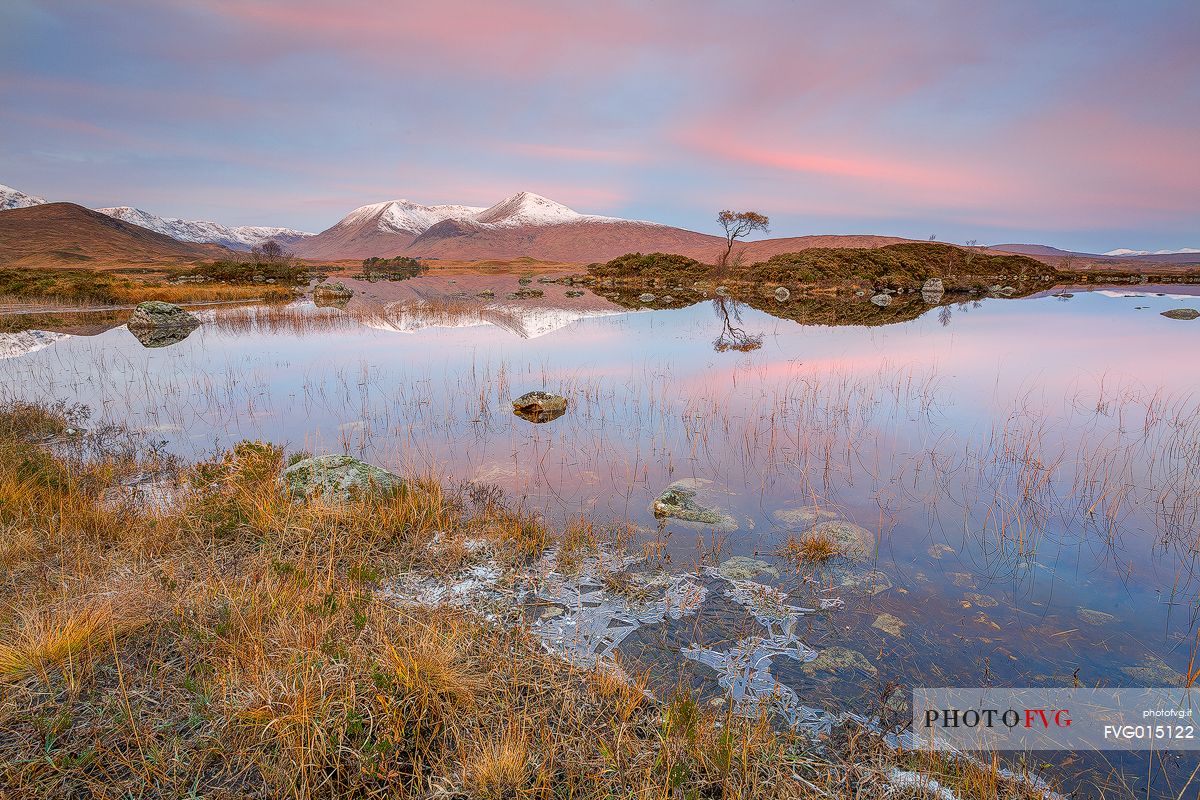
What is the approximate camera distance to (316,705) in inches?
109

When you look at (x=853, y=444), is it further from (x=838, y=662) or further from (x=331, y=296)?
(x=331, y=296)

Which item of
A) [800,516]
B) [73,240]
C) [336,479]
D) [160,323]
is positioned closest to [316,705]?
[336,479]

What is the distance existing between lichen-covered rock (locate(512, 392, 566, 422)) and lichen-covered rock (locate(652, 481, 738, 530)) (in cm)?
400

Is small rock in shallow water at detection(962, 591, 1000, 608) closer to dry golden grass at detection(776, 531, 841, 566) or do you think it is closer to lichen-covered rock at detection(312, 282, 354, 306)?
dry golden grass at detection(776, 531, 841, 566)

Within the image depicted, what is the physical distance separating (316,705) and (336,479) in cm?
360

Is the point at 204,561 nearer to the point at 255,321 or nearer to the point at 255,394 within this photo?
the point at 255,394

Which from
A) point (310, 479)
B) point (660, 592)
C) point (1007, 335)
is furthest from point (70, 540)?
point (1007, 335)

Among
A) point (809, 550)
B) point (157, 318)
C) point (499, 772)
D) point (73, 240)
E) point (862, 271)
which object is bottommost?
point (809, 550)

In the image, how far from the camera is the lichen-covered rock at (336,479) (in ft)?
19.0

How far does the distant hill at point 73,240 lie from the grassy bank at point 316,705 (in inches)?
6072

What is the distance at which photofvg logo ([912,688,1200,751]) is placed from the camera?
120 inches

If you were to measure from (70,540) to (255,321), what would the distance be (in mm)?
21927

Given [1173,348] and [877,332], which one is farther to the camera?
[877,332]

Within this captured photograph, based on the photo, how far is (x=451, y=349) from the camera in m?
17.0
